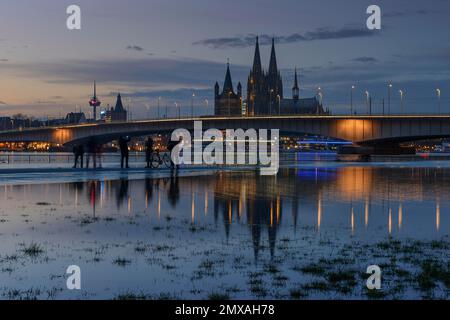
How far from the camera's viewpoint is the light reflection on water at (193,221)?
12.7 meters

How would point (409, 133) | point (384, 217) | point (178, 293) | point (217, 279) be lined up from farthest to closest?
point (409, 133) → point (384, 217) → point (217, 279) → point (178, 293)

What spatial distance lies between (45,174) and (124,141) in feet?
22.9

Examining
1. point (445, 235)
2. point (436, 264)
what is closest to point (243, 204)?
point (445, 235)

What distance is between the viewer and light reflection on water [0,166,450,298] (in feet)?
41.6

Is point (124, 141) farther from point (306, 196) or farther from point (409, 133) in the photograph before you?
point (409, 133)

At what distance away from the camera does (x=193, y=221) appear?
18.3 metres

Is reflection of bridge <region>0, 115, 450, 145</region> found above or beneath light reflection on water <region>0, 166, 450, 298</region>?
above

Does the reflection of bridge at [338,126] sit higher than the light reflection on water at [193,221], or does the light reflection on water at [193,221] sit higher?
the reflection of bridge at [338,126]

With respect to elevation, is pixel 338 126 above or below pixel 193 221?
above

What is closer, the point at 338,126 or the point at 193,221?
the point at 193,221

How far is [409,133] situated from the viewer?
111m

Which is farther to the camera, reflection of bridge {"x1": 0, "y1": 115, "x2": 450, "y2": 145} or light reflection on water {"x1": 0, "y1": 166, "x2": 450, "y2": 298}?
reflection of bridge {"x1": 0, "y1": 115, "x2": 450, "y2": 145}
